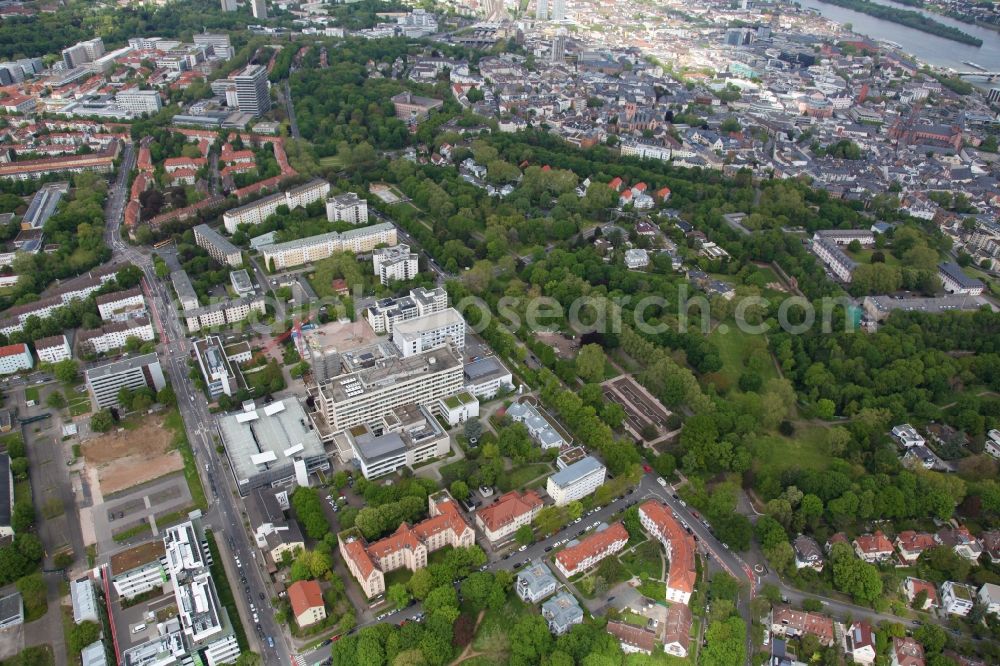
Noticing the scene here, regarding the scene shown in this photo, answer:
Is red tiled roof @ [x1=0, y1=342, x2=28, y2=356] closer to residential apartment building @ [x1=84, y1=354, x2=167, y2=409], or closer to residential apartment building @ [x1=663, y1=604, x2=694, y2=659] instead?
residential apartment building @ [x1=84, y1=354, x2=167, y2=409]

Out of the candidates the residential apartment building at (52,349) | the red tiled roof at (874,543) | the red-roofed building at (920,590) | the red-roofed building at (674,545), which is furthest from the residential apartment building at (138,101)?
the red-roofed building at (920,590)

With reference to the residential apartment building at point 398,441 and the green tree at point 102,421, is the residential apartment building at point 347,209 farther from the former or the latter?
the green tree at point 102,421

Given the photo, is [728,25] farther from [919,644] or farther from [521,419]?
[919,644]

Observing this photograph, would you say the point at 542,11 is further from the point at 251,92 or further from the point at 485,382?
the point at 485,382

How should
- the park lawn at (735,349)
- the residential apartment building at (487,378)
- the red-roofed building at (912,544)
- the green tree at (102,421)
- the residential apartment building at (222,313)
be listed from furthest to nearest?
the residential apartment building at (222,313) → the park lawn at (735,349) → the residential apartment building at (487,378) → the green tree at (102,421) → the red-roofed building at (912,544)

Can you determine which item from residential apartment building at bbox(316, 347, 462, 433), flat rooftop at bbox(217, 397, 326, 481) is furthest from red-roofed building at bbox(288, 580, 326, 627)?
residential apartment building at bbox(316, 347, 462, 433)

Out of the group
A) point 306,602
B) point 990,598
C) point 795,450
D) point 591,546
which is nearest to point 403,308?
point 591,546

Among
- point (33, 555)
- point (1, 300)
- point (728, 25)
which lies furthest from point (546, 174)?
point (728, 25)
